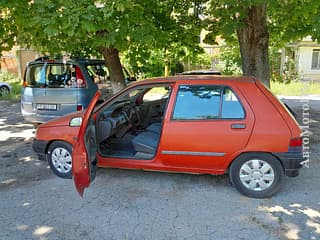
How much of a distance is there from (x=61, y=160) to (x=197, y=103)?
83.5 inches

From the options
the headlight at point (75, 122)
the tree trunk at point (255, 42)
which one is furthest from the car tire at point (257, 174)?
the tree trunk at point (255, 42)

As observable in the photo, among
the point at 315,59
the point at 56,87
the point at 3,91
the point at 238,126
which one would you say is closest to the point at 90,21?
the point at 238,126

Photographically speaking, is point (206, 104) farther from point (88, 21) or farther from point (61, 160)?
point (61, 160)

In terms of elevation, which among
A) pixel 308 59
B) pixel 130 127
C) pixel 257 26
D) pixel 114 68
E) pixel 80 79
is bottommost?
pixel 130 127

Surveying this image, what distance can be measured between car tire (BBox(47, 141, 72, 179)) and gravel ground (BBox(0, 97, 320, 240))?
138 millimetres

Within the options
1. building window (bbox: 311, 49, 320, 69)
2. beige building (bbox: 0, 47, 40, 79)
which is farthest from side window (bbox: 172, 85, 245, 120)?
building window (bbox: 311, 49, 320, 69)

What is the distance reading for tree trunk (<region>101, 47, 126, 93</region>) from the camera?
22.2 ft

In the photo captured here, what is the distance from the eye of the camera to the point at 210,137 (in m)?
3.55

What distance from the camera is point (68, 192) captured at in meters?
3.77

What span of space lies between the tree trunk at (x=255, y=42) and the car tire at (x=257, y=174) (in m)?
3.40

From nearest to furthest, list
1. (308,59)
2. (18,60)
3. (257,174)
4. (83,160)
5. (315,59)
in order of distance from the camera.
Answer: (83,160)
(257,174)
(18,60)
(308,59)
(315,59)

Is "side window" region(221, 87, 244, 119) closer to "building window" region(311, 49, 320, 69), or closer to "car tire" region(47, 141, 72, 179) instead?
"car tire" region(47, 141, 72, 179)

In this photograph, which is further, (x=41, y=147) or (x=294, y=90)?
(x=294, y=90)

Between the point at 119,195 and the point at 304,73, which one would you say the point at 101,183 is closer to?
the point at 119,195
